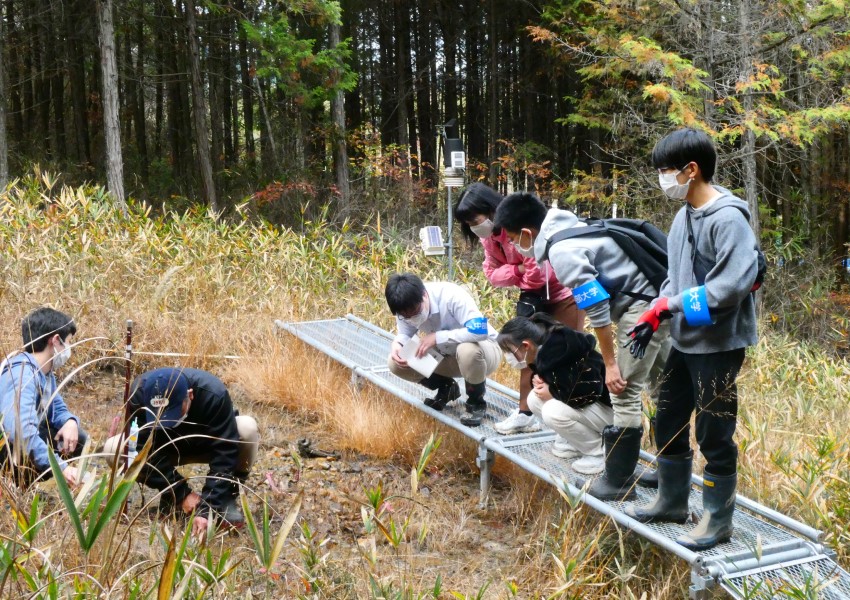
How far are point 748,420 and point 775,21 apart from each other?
26.6 feet

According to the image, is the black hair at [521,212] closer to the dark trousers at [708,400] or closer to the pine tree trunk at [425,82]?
the dark trousers at [708,400]

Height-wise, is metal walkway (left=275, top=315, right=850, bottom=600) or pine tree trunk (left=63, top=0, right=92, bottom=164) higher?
pine tree trunk (left=63, top=0, right=92, bottom=164)

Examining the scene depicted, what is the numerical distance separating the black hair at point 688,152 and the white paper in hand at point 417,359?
5.86 ft

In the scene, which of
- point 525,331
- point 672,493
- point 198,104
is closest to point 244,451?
point 525,331

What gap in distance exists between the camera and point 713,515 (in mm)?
2932

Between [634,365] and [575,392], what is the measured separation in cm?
43

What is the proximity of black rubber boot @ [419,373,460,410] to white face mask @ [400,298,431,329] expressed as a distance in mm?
378

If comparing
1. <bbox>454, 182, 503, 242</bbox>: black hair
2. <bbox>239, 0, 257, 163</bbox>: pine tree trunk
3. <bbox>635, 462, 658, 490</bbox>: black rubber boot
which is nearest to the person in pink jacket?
<bbox>454, 182, 503, 242</bbox>: black hair

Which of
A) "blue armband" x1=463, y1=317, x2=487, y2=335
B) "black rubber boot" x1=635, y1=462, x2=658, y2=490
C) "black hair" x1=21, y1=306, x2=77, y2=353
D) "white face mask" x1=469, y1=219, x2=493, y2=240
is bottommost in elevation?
"black rubber boot" x1=635, y1=462, x2=658, y2=490

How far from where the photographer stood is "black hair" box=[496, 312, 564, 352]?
3.85 meters

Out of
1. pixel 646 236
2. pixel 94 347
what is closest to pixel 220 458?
pixel 646 236

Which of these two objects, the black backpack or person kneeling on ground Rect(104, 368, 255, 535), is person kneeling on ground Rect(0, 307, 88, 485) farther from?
the black backpack

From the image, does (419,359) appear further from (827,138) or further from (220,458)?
(827,138)

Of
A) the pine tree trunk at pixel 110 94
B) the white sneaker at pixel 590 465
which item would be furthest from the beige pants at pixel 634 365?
the pine tree trunk at pixel 110 94
